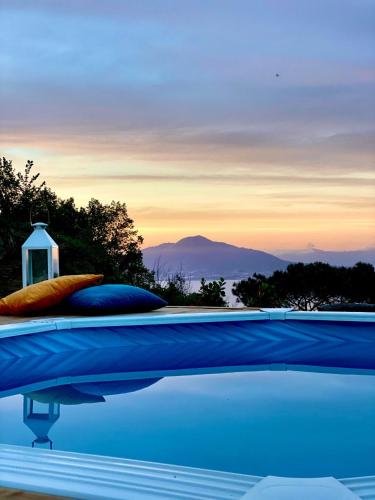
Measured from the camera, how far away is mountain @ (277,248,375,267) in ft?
25.2

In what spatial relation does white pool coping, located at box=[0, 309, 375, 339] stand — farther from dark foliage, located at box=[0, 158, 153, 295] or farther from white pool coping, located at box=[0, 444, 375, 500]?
dark foliage, located at box=[0, 158, 153, 295]

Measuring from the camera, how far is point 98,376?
10.9 ft

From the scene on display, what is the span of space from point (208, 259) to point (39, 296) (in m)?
4.49

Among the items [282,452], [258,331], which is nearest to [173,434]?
[282,452]

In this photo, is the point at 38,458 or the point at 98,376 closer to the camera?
the point at 38,458

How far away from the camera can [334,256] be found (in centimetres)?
800

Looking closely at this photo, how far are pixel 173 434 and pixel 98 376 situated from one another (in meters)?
1.39

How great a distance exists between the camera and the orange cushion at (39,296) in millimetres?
4414

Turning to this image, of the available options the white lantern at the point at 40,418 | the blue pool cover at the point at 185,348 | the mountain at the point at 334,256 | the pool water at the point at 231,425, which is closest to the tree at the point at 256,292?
the mountain at the point at 334,256

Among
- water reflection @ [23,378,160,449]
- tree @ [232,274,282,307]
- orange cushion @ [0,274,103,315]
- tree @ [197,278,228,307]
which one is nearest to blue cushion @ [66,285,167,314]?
orange cushion @ [0,274,103,315]

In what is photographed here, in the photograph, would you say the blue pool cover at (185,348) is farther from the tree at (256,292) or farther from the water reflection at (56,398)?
the tree at (256,292)

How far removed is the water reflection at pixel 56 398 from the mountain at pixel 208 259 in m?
4.71

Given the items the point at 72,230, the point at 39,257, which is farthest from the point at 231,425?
the point at 72,230

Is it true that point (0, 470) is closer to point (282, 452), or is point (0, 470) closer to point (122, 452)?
point (122, 452)
